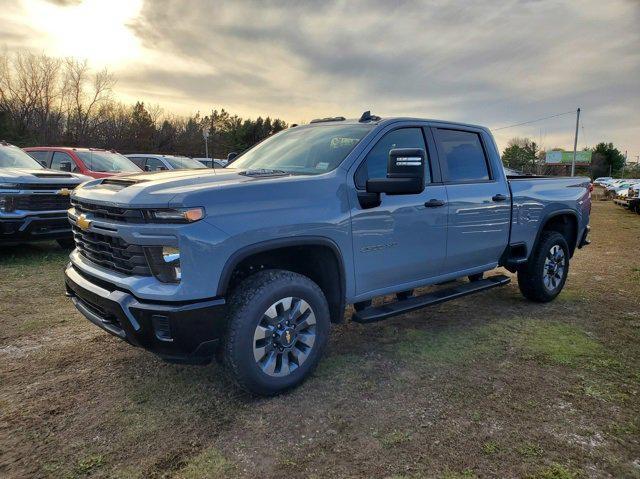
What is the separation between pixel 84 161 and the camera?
9.35 metres

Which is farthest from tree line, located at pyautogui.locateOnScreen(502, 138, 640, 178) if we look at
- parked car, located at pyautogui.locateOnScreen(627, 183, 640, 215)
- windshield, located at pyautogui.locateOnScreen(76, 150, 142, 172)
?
windshield, located at pyautogui.locateOnScreen(76, 150, 142, 172)

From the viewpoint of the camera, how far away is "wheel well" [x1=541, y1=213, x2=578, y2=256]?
5.65m

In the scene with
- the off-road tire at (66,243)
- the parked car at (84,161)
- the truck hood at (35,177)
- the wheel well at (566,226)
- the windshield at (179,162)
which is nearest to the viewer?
the wheel well at (566,226)

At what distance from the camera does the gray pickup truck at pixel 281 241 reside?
2.74m

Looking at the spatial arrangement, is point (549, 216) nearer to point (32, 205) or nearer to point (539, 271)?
point (539, 271)

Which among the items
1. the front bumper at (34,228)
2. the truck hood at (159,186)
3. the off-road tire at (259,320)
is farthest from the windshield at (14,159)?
the off-road tire at (259,320)

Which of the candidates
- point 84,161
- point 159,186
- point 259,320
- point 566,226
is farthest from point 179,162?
point 259,320

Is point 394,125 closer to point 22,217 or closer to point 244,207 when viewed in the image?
point 244,207

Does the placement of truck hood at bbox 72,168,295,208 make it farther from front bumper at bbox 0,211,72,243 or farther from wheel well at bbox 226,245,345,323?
front bumper at bbox 0,211,72,243

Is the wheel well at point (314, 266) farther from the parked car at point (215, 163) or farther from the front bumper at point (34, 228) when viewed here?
the front bumper at point (34, 228)

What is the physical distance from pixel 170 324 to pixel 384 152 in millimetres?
2150

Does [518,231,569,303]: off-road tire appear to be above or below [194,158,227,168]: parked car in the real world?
below

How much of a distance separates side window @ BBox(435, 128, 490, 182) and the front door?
0.22 metres

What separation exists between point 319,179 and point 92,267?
1.69m
